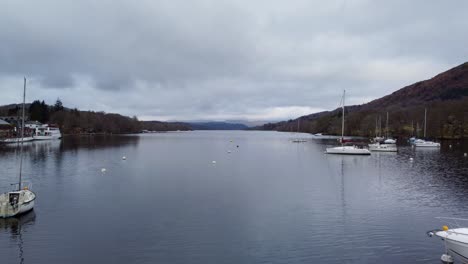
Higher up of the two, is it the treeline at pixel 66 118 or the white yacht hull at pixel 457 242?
the treeline at pixel 66 118

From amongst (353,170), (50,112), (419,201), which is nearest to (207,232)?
(419,201)

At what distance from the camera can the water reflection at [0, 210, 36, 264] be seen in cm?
1702

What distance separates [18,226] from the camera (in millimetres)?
19547

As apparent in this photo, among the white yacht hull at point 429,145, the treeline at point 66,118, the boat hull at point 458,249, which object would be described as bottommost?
the boat hull at point 458,249

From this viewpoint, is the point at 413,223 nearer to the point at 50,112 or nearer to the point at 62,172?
the point at 62,172

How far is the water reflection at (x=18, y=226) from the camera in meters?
17.0

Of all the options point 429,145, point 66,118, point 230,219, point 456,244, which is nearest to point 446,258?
point 456,244

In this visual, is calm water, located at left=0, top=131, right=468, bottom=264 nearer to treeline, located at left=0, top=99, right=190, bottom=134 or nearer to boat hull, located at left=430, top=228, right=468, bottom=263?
boat hull, located at left=430, top=228, right=468, bottom=263

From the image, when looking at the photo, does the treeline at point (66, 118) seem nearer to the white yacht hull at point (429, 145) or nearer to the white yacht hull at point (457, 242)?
the white yacht hull at point (429, 145)

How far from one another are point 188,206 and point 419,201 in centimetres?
1748

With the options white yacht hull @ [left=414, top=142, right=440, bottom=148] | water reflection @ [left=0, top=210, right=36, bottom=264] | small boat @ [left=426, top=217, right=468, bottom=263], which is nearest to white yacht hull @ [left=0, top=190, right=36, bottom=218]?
water reflection @ [left=0, top=210, right=36, bottom=264]

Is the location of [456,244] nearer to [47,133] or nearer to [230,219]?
[230,219]

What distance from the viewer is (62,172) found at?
135ft

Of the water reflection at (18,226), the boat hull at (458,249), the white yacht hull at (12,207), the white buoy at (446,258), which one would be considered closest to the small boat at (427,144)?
the boat hull at (458,249)
